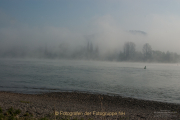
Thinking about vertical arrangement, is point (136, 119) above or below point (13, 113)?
below

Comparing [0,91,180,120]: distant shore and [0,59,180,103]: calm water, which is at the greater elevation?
[0,91,180,120]: distant shore

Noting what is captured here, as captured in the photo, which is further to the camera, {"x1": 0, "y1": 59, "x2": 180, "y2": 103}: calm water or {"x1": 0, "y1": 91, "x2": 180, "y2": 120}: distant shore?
{"x1": 0, "y1": 59, "x2": 180, "y2": 103}: calm water

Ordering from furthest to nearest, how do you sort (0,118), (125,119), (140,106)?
Answer: (140,106) < (125,119) < (0,118)

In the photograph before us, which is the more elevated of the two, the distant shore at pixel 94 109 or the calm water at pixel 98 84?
the distant shore at pixel 94 109

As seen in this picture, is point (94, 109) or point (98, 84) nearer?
point (94, 109)

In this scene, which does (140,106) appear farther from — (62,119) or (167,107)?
(62,119)

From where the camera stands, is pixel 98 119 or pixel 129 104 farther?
pixel 129 104

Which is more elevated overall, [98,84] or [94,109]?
[94,109]

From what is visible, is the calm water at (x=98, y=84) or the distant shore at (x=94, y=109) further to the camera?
the calm water at (x=98, y=84)

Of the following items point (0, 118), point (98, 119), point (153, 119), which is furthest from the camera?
point (153, 119)

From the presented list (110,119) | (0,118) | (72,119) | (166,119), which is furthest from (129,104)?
(0,118)

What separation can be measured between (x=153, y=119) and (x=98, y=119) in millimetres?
4397

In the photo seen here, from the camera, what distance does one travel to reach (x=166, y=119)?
35.5ft

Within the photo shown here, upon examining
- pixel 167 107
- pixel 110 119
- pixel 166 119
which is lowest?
pixel 167 107
